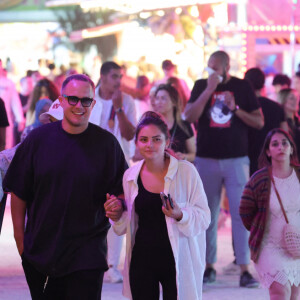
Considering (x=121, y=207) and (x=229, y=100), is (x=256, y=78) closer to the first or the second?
(x=229, y=100)

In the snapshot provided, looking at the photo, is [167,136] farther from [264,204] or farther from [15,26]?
[15,26]

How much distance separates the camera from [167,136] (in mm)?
5465

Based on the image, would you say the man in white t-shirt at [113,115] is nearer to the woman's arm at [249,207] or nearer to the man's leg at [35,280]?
the woman's arm at [249,207]

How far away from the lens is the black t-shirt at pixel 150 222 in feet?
16.9

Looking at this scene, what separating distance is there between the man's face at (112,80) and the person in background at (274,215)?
6.63 feet

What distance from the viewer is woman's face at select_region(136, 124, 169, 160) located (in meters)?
5.29

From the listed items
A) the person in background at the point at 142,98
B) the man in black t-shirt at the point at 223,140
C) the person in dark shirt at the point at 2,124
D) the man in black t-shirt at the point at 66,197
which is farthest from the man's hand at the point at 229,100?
the person in background at the point at 142,98

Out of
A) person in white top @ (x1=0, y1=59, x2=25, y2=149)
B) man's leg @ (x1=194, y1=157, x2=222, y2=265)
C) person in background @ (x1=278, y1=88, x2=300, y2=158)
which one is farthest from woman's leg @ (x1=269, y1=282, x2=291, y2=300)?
person in white top @ (x1=0, y1=59, x2=25, y2=149)

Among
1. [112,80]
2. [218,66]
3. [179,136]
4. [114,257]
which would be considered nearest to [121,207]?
[179,136]

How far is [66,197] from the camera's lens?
185 inches

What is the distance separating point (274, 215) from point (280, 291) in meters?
0.57

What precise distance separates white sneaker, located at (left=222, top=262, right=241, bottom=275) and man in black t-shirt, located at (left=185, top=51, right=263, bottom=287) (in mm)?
441

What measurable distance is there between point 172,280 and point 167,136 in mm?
950

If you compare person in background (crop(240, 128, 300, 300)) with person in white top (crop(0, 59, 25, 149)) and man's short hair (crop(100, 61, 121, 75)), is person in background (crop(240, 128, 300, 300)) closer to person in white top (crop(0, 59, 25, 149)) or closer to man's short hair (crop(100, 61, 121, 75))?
man's short hair (crop(100, 61, 121, 75))
